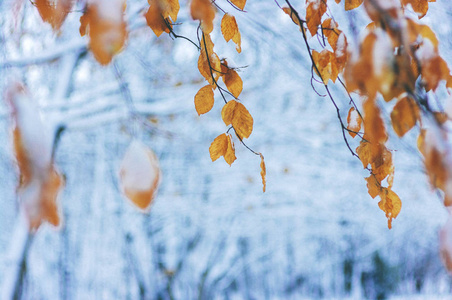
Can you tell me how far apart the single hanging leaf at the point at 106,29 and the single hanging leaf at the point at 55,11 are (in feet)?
0.35

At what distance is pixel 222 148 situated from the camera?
0.81m

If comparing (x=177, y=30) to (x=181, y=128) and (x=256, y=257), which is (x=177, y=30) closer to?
(x=181, y=128)

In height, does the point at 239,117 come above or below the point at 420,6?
below

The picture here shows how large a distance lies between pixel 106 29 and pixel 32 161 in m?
0.13

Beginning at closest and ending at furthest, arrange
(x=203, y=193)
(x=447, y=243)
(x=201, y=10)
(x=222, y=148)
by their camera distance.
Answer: (x=447, y=243)
(x=201, y=10)
(x=222, y=148)
(x=203, y=193)

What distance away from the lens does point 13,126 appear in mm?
290

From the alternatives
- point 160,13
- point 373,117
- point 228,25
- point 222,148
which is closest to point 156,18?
point 160,13

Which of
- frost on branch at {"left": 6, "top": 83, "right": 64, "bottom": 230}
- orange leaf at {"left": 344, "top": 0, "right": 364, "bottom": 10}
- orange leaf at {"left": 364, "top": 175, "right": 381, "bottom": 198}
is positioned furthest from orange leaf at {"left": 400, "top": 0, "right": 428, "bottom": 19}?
frost on branch at {"left": 6, "top": 83, "right": 64, "bottom": 230}

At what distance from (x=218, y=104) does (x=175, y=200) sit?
68 centimetres

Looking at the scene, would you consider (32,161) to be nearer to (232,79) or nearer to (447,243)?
(447,243)

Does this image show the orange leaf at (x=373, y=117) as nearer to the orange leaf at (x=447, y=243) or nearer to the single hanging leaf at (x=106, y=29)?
the orange leaf at (x=447, y=243)

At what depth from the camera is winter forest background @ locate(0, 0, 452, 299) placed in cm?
257

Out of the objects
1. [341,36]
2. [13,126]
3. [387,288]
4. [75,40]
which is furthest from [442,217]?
[13,126]

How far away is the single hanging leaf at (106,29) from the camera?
35cm
